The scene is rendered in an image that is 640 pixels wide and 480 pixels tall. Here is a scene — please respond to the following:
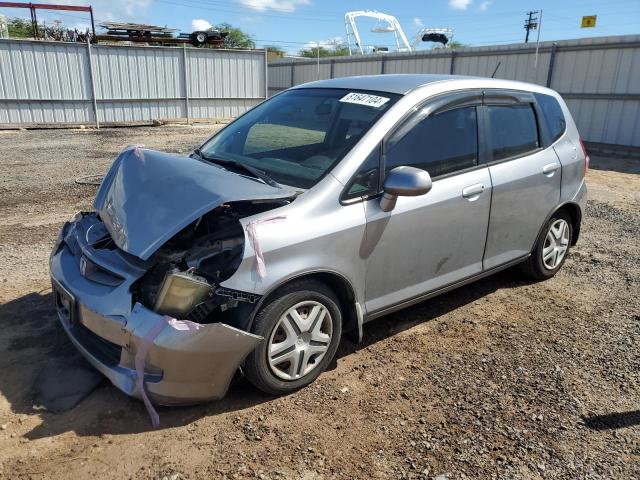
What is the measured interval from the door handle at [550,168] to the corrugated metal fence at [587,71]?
1085 cm

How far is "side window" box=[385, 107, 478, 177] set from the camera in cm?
337

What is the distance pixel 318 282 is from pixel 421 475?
1163 millimetres

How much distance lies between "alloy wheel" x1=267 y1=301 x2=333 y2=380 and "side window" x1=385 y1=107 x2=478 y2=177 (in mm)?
1026

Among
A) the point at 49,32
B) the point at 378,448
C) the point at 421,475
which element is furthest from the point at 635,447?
the point at 49,32

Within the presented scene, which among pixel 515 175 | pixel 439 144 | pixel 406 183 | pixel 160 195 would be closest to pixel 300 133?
pixel 439 144

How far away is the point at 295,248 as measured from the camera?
2854mm

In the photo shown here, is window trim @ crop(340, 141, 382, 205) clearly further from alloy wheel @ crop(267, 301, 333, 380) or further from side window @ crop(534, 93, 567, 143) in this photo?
side window @ crop(534, 93, 567, 143)

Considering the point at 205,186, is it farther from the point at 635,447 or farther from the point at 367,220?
the point at 635,447

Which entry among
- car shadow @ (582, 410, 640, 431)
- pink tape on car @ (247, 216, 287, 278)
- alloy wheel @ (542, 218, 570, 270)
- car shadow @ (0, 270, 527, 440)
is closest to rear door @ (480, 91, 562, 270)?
alloy wheel @ (542, 218, 570, 270)

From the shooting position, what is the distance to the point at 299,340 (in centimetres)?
302

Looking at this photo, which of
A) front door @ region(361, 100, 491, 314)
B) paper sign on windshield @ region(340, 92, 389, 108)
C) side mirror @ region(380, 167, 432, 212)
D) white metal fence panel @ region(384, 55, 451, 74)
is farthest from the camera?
white metal fence panel @ region(384, 55, 451, 74)

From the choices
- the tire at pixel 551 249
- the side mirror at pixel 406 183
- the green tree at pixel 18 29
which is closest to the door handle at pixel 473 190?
the side mirror at pixel 406 183

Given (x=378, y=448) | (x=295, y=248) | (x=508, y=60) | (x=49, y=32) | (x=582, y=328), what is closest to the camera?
(x=378, y=448)

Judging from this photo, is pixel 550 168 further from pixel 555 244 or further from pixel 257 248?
pixel 257 248
